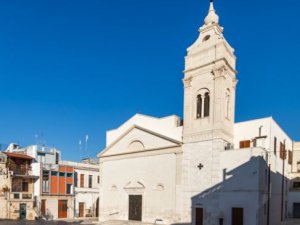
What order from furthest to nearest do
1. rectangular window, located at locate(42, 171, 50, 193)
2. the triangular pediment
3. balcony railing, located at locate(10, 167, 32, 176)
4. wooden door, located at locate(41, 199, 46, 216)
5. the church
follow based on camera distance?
rectangular window, located at locate(42, 171, 50, 193) < wooden door, located at locate(41, 199, 46, 216) < balcony railing, located at locate(10, 167, 32, 176) < the triangular pediment < the church

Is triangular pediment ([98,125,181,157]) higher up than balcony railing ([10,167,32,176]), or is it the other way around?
triangular pediment ([98,125,181,157])

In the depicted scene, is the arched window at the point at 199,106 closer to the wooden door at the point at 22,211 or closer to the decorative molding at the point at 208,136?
the decorative molding at the point at 208,136

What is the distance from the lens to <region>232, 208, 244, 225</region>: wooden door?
2391 centimetres

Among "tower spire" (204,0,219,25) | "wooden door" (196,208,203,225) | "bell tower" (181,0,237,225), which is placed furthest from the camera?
"tower spire" (204,0,219,25)

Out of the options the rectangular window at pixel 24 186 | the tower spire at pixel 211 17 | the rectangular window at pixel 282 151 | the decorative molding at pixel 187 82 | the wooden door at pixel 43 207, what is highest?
the tower spire at pixel 211 17

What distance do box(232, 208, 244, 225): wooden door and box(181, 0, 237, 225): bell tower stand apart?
4.04ft

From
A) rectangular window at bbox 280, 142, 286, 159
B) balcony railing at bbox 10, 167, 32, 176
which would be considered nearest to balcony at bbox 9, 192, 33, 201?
balcony railing at bbox 10, 167, 32, 176

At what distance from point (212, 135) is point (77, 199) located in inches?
1030

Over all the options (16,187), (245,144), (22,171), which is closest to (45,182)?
(22,171)

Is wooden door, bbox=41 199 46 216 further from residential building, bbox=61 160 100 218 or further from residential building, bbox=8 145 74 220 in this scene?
→ residential building, bbox=61 160 100 218

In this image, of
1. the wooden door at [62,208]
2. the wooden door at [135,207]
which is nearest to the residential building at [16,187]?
the wooden door at [62,208]

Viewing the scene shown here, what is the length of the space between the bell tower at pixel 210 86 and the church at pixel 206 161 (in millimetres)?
93

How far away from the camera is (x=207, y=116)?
28344 mm

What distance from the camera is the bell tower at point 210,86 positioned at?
1080 inches
